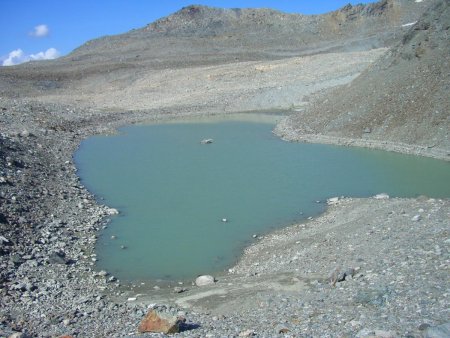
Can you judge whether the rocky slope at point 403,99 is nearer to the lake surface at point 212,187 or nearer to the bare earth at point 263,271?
the bare earth at point 263,271

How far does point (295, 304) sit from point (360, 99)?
1518 cm

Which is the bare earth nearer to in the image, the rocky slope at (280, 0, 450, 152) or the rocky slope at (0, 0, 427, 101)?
the rocky slope at (280, 0, 450, 152)

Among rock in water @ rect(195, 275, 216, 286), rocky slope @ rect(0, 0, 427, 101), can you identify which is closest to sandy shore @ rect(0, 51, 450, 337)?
rock in water @ rect(195, 275, 216, 286)

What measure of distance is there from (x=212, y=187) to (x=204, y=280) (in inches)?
250

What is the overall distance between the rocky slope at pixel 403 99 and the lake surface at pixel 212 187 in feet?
4.16

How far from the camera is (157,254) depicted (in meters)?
9.84

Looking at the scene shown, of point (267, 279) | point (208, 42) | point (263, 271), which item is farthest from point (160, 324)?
point (208, 42)

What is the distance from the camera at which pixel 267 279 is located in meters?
8.00

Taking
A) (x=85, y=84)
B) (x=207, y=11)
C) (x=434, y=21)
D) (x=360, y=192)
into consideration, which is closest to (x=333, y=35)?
(x=207, y=11)

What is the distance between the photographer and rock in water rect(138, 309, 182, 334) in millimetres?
6074

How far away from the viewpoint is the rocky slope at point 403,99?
1766 cm

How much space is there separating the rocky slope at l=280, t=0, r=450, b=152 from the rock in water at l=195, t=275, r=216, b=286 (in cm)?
1107

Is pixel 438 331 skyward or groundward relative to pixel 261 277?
skyward

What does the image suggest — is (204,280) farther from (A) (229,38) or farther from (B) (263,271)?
(A) (229,38)
